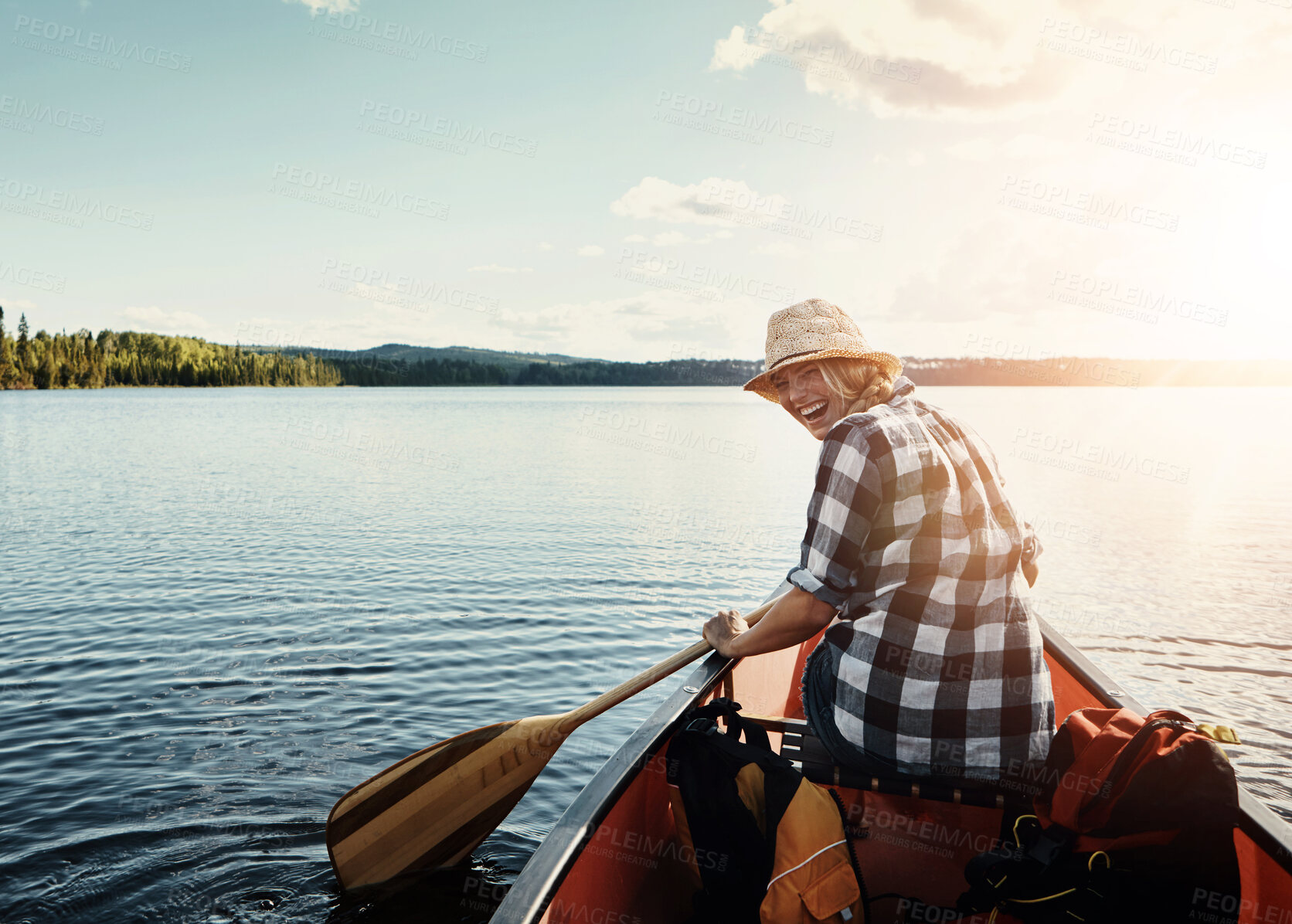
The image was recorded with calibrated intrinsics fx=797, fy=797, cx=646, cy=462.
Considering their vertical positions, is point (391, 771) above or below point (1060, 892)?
below

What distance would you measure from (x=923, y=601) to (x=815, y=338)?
36.3 inches

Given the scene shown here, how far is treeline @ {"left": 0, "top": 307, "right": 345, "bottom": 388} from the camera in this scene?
9375 centimetres

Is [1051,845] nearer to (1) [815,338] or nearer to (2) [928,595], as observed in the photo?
(2) [928,595]

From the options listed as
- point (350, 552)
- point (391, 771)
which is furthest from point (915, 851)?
point (350, 552)

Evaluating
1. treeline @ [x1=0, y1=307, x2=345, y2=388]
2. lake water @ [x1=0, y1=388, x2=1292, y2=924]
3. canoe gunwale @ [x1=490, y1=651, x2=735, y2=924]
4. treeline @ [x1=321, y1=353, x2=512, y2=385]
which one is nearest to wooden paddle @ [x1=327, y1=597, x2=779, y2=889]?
lake water @ [x1=0, y1=388, x2=1292, y2=924]

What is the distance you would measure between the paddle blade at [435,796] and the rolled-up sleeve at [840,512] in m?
1.80

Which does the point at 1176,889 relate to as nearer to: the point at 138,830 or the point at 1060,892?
the point at 1060,892

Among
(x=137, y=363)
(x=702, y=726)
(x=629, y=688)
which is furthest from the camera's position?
(x=137, y=363)

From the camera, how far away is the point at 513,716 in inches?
247

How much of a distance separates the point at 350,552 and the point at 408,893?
8.37 metres

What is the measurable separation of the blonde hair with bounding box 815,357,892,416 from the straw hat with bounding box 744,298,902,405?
0.04m

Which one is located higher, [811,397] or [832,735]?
[811,397]

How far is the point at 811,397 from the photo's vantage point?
108 inches

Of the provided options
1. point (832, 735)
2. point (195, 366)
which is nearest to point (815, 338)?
point (832, 735)
